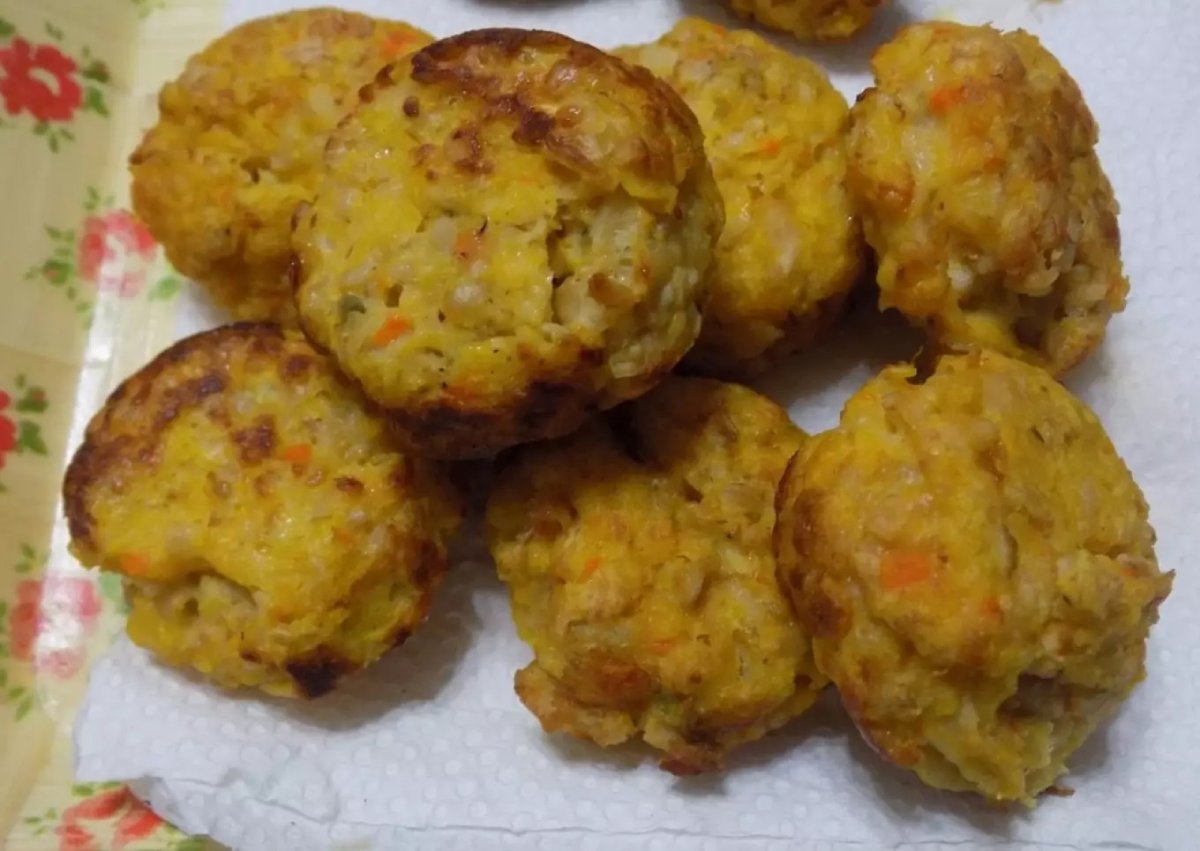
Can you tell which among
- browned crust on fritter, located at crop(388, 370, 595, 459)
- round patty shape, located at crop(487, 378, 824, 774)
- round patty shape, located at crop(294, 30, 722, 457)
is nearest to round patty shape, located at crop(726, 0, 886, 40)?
round patty shape, located at crop(294, 30, 722, 457)

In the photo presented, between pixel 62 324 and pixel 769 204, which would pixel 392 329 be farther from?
pixel 62 324

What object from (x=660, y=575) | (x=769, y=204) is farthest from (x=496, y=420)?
(x=769, y=204)

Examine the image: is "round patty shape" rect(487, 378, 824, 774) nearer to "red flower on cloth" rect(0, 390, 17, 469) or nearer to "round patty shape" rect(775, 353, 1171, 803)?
"round patty shape" rect(775, 353, 1171, 803)

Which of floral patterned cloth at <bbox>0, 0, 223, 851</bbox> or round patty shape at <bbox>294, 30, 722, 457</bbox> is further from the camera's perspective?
floral patterned cloth at <bbox>0, 0, 223, 851</bbox>

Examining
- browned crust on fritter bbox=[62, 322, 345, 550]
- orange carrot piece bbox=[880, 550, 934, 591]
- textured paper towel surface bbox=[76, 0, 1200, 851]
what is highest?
orange carrot piece bbox=[880, 550, 934, 591]

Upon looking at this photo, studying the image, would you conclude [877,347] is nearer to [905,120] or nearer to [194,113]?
[905,120]

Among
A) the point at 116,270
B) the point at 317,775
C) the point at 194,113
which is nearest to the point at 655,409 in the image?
the point at 317,775
